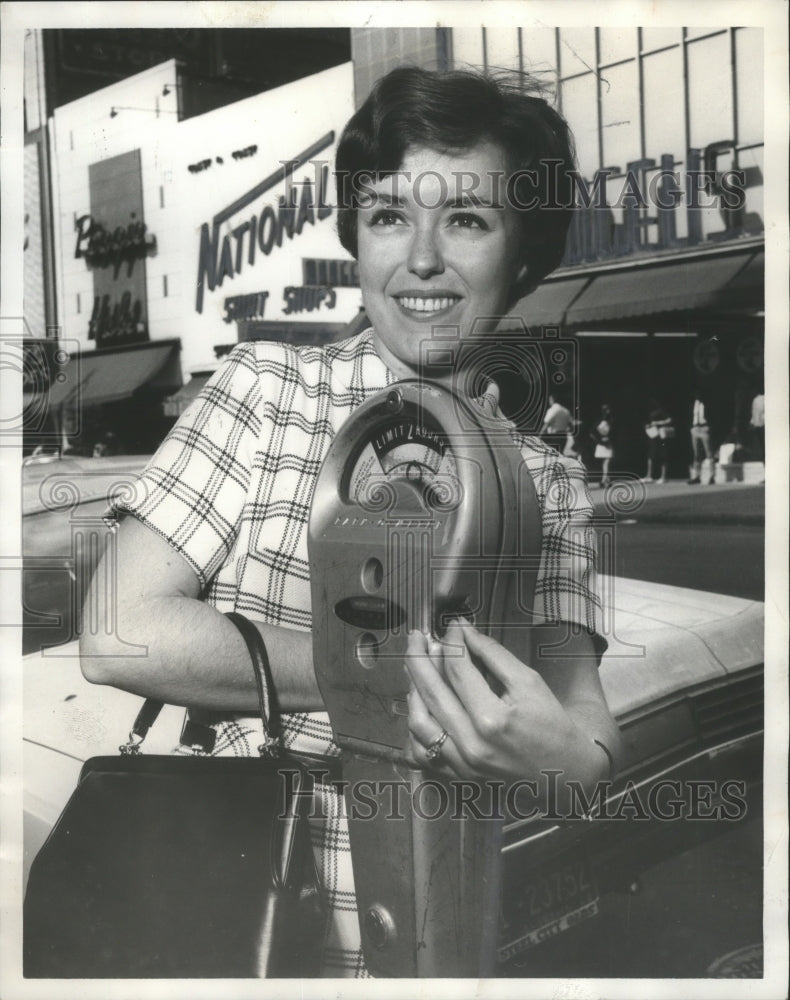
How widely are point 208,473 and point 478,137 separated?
97cm

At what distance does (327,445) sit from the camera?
2131mm

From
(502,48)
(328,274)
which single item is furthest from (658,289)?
(328,274)

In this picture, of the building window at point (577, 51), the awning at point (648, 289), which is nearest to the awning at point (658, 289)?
the awning at point (648, 289)

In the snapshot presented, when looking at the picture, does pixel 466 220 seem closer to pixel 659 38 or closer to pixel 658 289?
pixel 658 289

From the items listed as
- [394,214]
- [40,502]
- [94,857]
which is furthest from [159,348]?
[94,857]

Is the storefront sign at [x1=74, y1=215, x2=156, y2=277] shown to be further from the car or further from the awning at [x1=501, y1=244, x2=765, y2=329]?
the awning at [x1=501, y1=244, x2=765, y2=329]

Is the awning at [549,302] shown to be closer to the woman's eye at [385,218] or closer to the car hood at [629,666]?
the woman's eye at [385,218]

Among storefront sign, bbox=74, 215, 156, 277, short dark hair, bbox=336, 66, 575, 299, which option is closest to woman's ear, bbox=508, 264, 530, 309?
short dark hair, bbox=336, 66, 575, 299

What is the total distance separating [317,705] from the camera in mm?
2080

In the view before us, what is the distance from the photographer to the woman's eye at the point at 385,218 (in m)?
2.19

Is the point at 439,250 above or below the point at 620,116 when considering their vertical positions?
below

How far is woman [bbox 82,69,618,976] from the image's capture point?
204 cm

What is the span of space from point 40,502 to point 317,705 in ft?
2.88

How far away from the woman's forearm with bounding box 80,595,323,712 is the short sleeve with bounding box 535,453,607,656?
1.81 feet
